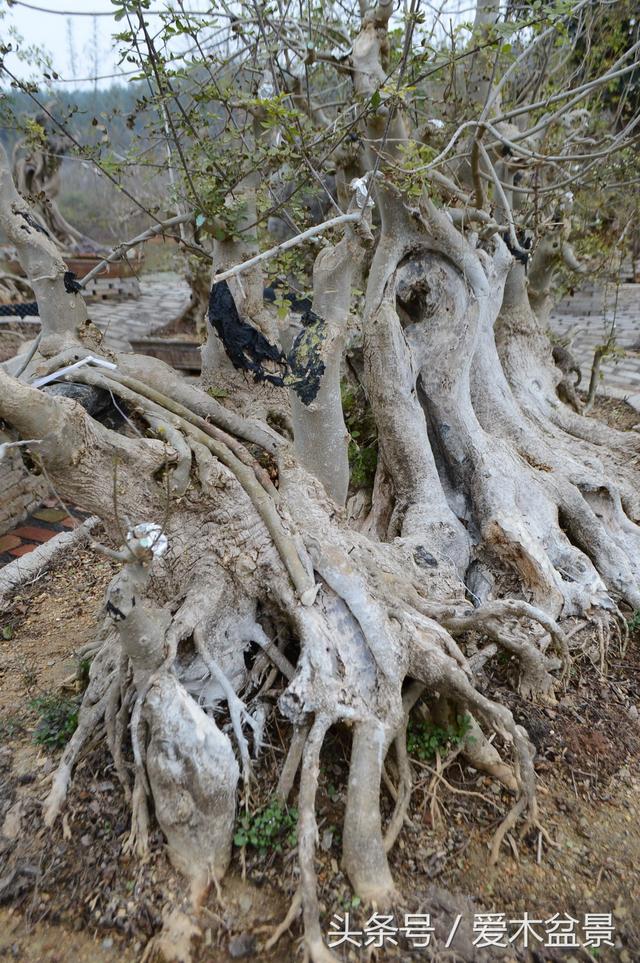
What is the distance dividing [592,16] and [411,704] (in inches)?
250

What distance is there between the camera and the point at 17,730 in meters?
3.06

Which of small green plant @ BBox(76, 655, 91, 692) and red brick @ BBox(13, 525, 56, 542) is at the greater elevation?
small green plant @ BBox(76, 655, 91, 692)

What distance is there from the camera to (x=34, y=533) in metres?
5.54

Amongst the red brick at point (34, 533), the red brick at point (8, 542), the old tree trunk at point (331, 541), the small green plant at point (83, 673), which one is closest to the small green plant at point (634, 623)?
the old tree trunk at point (331, 541)

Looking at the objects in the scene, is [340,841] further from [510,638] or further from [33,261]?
[33,261]

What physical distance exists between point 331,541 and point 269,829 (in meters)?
1.36

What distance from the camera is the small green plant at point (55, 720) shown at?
2943 millimetres

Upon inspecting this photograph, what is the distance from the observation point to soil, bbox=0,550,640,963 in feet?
7.00

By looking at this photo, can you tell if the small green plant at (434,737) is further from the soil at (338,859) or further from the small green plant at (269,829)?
the small green plant at (269,829)

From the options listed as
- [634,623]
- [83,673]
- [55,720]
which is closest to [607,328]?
[634,623]

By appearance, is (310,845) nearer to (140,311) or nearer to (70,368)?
(70,368)

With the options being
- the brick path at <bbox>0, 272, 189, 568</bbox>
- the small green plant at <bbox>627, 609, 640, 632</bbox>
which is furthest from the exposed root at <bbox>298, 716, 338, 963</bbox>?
the small green plant at <bbox>627, 609, 640, 632</bbox>

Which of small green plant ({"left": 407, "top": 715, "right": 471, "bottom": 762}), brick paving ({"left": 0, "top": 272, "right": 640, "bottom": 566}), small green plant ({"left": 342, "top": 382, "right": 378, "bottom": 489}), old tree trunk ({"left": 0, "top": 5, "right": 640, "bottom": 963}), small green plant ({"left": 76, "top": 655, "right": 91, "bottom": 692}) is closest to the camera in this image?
old tree trunk ({"left": 0, "top": 5, "right": 640, "bottom": 963})

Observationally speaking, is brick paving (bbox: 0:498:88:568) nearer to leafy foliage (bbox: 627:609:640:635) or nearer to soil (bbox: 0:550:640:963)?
soil (bbox: 0:550:640:963)
